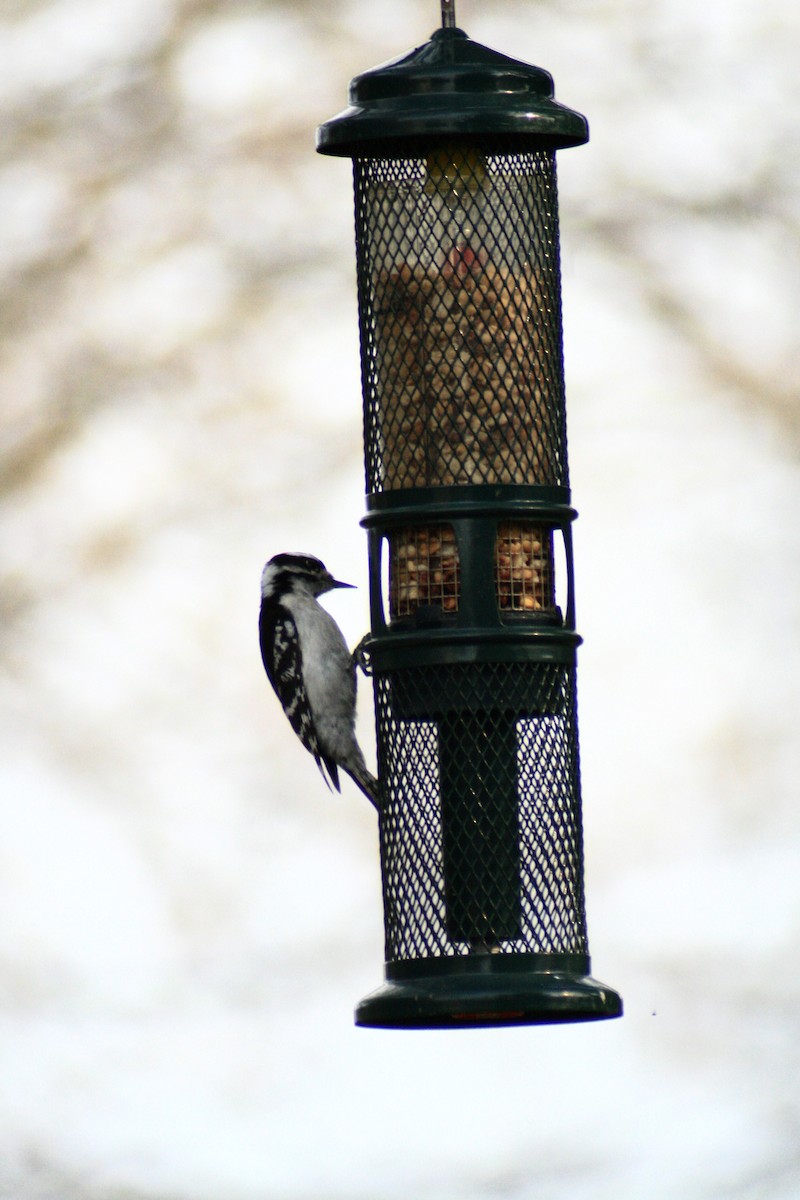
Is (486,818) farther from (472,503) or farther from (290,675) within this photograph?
(290,675)

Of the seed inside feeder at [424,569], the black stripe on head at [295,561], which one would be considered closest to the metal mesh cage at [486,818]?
the seed inside feeder at [424,569]

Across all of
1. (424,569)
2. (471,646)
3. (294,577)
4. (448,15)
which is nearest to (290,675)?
(294,577)

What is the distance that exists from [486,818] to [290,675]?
208 cm

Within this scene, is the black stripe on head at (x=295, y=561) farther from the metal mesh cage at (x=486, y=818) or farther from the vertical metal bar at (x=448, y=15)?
the vertical metal bar at (x=448, y=15)

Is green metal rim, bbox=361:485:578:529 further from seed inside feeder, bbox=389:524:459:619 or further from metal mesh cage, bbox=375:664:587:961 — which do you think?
metal mesh cage, bbox=375:664:587:961

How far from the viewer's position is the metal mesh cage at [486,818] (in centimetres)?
675

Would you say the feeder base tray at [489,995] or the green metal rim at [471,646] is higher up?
the green metal rim at [471,646]

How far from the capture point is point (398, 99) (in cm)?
672

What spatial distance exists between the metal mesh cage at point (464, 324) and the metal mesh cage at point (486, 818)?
0.54 metres

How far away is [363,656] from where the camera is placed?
7922mm

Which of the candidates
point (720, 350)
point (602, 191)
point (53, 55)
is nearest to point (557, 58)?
point (602, 191)

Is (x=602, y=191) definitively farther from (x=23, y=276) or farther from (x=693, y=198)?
(x=23, y=276)

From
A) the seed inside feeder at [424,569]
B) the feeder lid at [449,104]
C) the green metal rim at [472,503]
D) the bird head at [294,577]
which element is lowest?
the seed inside feeder at [424,569]

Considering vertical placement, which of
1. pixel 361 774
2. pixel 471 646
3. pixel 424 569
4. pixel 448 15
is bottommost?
pixel 471 646
